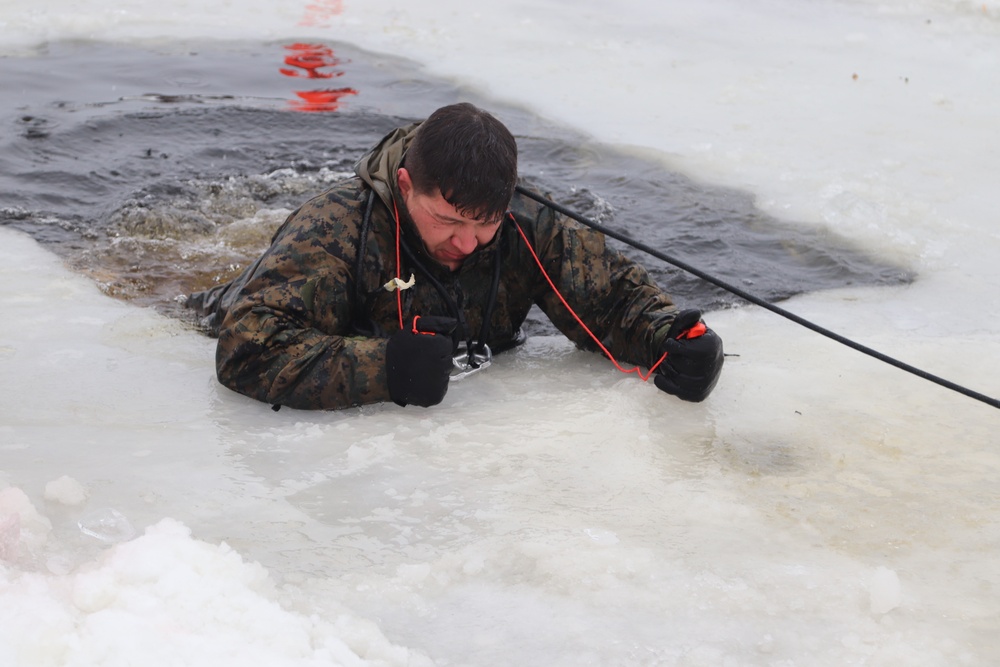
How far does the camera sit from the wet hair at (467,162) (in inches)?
113

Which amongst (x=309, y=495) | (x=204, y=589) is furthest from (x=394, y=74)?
(x=204, y=589)

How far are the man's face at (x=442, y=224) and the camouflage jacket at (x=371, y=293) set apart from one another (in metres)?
0.07

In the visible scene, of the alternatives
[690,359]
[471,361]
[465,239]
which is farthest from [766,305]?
[471,361]

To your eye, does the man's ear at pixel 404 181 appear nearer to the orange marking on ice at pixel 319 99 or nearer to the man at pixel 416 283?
the man at pixel 416 283

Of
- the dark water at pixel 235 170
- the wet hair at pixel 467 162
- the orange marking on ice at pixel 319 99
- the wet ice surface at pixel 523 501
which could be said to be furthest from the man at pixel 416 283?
the orange marking on ice at pixel 319 99

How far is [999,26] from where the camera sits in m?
8.41

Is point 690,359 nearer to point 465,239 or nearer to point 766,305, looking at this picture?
point 766,305

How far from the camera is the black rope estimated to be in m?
2.76

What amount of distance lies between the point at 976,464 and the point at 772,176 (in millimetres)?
3262

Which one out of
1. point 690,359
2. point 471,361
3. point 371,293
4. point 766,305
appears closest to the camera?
point 766,305

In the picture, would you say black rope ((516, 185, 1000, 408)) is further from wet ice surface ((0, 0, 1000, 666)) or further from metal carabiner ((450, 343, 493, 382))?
metal carabiner ((450, 343, 493, 382))

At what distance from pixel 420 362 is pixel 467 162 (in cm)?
57

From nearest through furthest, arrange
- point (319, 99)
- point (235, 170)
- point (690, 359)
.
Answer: point (690, 359) → point (235, 170) → point (319, 99)

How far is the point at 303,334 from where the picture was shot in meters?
3.14
